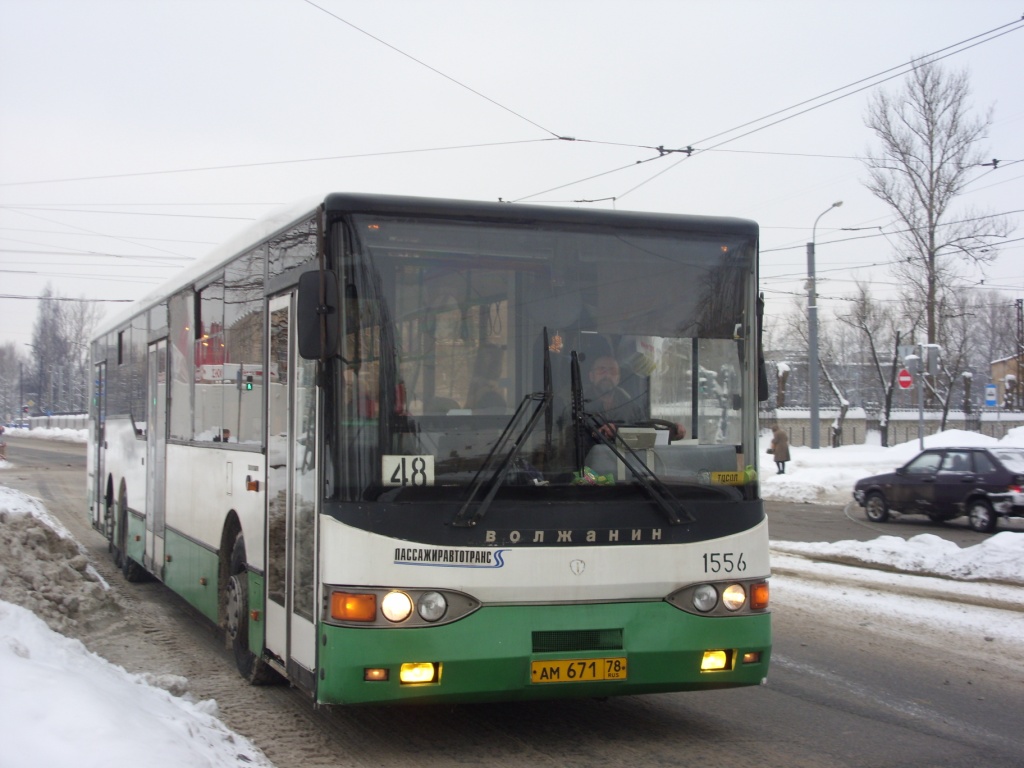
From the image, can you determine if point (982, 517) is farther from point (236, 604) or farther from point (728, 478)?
point (236, 604)

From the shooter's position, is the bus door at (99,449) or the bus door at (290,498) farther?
the bus door at (99,449)

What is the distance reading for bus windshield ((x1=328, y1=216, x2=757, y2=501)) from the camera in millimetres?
5816

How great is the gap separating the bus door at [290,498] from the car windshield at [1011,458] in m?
16.0

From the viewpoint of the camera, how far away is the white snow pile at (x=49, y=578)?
925cm

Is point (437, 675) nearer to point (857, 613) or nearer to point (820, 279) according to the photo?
point (857, 613)

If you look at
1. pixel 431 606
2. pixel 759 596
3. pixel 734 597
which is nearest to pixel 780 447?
pixel 759 596

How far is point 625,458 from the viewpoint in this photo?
19.8ft

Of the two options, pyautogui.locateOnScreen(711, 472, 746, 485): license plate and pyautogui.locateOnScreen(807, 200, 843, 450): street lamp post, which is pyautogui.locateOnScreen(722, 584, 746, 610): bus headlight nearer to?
pyautogui.locateOnScreen(711, 472, 746, 485): license plate

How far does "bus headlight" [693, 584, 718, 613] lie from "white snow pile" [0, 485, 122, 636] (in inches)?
215

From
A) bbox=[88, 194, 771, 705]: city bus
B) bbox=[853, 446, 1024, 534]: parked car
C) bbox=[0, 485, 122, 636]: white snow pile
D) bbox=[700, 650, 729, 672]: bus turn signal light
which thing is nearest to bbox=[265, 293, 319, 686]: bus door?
bbox=[88, 194, 771, 705]: city bus

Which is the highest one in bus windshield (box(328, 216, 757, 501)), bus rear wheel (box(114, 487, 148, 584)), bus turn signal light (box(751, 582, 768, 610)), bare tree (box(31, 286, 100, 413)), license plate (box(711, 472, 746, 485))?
bare tree (box(31, 286, 100, 413))

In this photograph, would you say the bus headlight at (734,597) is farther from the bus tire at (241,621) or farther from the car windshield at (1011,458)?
the car windshield at (1011,458)

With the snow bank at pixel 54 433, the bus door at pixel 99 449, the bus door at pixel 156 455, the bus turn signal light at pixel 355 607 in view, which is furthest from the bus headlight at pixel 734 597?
the snow bank at pixel 54 433

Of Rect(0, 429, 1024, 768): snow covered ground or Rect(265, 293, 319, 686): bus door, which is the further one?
Rect(265, 293, 319, 686): bus door
